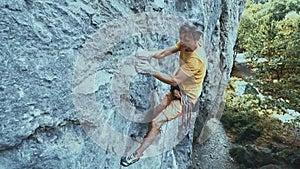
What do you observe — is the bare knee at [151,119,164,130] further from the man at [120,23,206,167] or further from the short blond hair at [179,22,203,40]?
the short blond hair at [179,22,203,40]

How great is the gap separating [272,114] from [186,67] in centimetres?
486

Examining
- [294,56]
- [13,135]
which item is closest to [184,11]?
[13,135]

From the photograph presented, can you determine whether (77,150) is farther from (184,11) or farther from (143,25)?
(184,11)

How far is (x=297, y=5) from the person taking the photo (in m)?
9.61

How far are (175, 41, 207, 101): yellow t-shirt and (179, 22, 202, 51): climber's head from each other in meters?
0.04

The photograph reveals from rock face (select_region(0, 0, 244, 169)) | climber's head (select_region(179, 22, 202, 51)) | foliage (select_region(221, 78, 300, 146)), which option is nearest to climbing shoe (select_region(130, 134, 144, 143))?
rock face (select_region(0, 0, 244, 169))

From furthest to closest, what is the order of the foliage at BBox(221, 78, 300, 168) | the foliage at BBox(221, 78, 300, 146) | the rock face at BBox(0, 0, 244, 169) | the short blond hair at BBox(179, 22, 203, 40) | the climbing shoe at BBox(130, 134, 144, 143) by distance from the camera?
the foliage at BBox(221, 78, 300, 146), the foliage at BBox(221, 78, 300, 168), the climbing shoe at BBox(130, 134, 144, 143), the short blond hair at BBox(179, 22, 203, 40), the rock face at BBox(0, 0, 244, 169)

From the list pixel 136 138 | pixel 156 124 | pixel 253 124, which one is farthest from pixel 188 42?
pixel 253 124

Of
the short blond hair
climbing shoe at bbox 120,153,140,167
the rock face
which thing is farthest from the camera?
climbing shoe at bbox 120,153,140,167

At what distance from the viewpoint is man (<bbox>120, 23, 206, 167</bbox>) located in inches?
77.4

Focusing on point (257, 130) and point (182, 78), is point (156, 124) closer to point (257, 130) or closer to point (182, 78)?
point (182, 78)

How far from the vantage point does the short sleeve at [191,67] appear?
2004mm

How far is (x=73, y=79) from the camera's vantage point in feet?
6.14

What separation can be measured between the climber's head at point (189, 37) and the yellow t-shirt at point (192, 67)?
0.04 meters
